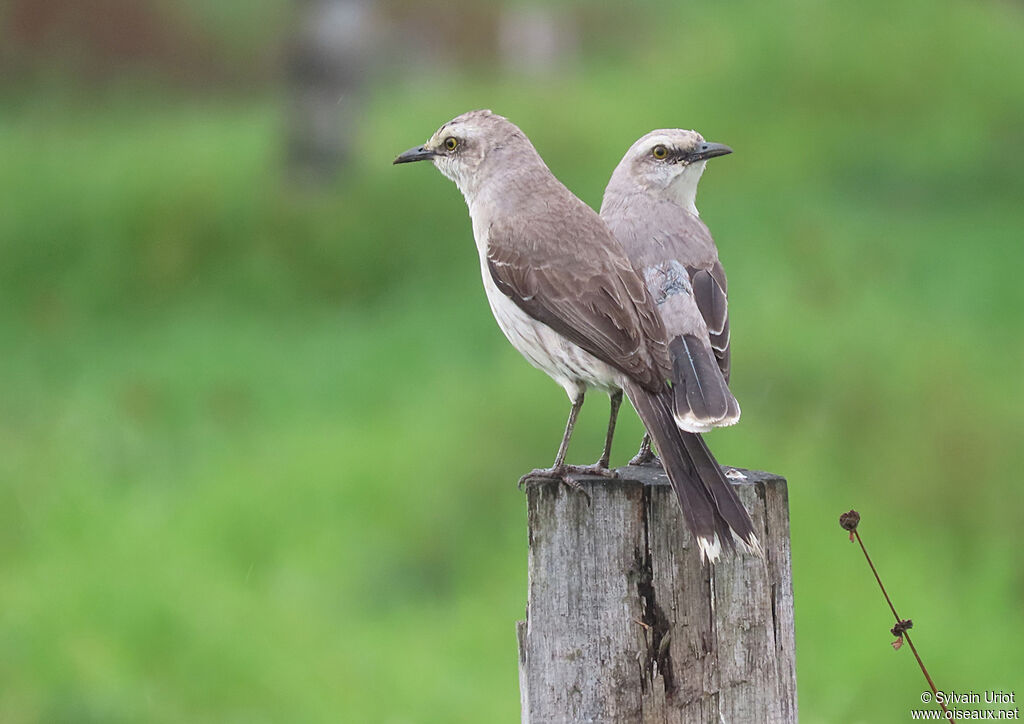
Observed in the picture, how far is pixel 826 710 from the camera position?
655cm

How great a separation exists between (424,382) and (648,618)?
7.47 m

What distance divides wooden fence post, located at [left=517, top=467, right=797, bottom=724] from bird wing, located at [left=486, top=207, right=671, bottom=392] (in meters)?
0.55

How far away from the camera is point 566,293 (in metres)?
3.92

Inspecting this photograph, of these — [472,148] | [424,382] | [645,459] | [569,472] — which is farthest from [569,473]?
[424,382]

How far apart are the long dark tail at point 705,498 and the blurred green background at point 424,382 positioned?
139 inches

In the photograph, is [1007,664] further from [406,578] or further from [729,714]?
[729,714]

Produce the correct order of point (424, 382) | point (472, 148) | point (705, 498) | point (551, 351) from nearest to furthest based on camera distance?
1. point (705, 498)
2. point (551, 351)
3. point (472, 148)
4. point (424, 382)

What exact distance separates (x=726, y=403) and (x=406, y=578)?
198 inches

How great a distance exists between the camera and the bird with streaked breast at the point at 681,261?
3631 millimetres

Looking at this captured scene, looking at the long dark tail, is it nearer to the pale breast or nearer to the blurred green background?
the pale breast

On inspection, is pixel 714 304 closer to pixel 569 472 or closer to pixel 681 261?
pixel 681 261

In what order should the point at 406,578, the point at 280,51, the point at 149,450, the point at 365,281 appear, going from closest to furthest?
the point at 406,578 → the point at 149,450 → the point at 365,281 → the point at 280,51

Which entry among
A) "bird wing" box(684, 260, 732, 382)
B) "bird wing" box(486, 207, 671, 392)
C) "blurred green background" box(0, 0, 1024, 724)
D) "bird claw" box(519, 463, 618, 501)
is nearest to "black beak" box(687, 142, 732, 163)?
"bird wing" box(684, 260, 732, 382)

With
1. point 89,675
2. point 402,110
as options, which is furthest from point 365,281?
point 89,675
